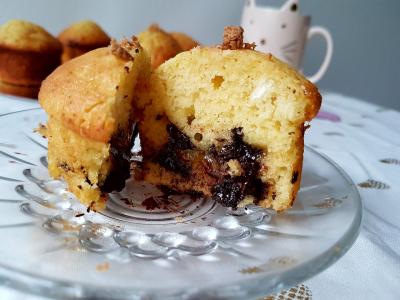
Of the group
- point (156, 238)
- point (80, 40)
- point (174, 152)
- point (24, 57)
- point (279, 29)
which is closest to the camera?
point (156, 238)

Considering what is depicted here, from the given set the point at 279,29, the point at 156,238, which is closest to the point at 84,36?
the point at 279,29

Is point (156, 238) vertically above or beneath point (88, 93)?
beneath

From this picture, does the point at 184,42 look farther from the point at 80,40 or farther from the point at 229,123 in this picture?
the point at 229,123

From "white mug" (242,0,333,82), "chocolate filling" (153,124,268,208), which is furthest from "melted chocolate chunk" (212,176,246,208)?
"white mug" (242,0,333,82)

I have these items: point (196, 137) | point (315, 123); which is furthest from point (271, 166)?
point (315, 123)

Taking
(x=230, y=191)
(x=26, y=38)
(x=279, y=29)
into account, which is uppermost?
(x=279, y=29)

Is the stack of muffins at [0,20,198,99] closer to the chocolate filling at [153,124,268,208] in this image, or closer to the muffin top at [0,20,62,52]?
the muffin top at [0,20,62,52]

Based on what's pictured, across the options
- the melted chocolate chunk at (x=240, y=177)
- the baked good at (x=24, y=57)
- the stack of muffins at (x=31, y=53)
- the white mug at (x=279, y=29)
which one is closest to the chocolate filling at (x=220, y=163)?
the melted chocolate chunk at (x=240, y=177)

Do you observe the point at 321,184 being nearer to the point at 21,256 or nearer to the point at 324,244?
the point at 324,244
